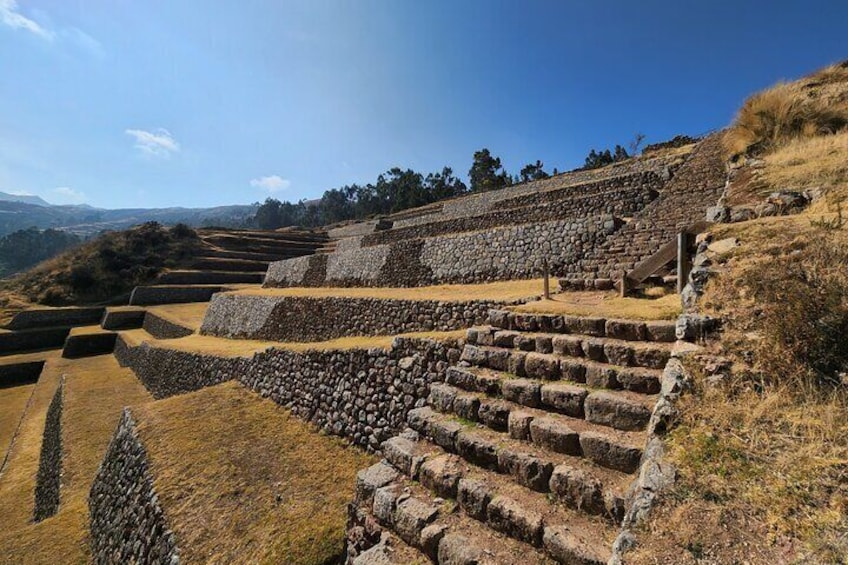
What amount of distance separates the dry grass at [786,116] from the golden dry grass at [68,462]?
695 inches

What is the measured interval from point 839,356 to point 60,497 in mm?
13581

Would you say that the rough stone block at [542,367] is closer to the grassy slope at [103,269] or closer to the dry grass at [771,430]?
the dry grass at [771,430]

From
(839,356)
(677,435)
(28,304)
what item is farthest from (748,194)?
(28,304)

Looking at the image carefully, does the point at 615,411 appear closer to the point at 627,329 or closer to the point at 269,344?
the point at 627,329

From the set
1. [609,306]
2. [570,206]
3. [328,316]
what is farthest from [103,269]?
[609,306]

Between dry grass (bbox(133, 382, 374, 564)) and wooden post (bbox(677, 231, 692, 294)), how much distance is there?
6.15 metres

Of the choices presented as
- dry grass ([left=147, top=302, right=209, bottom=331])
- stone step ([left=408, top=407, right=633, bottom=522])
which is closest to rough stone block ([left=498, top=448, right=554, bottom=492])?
stone step ([left=408, top=407, right=633, bottom=522])

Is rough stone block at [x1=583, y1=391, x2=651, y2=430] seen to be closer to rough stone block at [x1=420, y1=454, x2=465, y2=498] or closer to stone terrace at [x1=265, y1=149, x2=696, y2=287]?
rough stone block at [x1=420, y1=454, x2=465, y2=498]

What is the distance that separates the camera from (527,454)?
3430 mm

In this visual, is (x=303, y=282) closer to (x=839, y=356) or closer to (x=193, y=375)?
(x=193, y=375)

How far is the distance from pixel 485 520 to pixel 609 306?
371cm

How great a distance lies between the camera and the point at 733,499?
219 centimetres

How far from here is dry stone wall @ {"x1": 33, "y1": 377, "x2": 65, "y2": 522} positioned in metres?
8.92

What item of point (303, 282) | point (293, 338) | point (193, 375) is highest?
point (303, 282)
